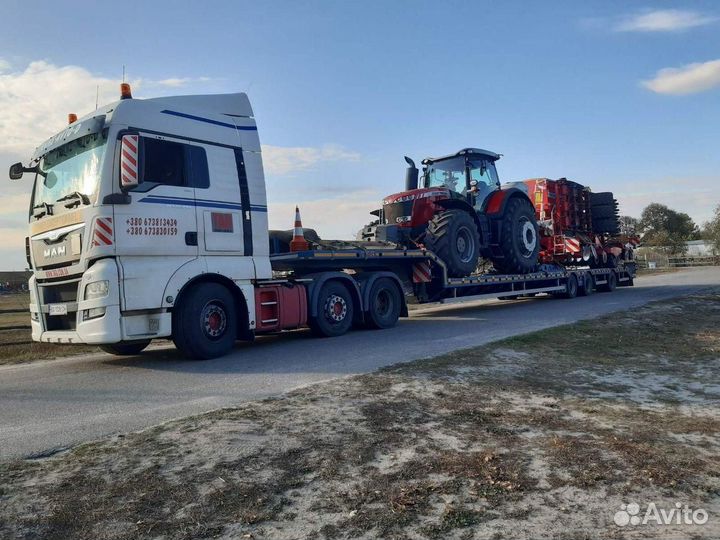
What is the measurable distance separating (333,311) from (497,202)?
20.9 feet

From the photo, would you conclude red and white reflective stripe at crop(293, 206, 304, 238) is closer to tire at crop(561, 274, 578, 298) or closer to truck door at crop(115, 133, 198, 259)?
truck door at crop(115, 133, 198, 259)

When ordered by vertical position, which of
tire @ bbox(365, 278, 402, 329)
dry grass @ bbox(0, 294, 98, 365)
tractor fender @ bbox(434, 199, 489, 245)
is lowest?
dry grass @ bbox(0, 294, 98, 365)

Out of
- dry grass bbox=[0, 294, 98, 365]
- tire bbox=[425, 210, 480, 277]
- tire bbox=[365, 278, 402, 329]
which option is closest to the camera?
dry grass bbox=[0, 294, 98, 365]

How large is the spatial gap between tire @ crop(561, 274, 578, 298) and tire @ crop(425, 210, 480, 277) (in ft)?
21.5

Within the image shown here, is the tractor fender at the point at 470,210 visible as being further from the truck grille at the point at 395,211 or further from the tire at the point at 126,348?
the tire at the point at 126,348

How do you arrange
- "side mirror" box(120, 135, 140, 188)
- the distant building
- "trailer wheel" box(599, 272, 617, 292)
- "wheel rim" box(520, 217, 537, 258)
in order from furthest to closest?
the distant building
"trailer wheel" box(599, 272, 617, 292)
"wheel rim" box(520, 217, 537, 258)
"side mirror" box(120, 135, 140, 188)

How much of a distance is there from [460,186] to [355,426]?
10.9m

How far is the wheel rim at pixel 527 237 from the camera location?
15.4 m

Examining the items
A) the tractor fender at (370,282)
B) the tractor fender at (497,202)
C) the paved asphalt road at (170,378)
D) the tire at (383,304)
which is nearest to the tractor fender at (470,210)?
the tractor fender at (497,202)

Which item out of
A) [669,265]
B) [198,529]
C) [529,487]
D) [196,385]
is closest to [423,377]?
[196,385]

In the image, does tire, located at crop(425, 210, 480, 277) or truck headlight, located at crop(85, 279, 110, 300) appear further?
tire, located at crop(425, 210, 480, 277)

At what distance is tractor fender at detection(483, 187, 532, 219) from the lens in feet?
48.0

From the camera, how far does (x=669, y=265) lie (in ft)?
174

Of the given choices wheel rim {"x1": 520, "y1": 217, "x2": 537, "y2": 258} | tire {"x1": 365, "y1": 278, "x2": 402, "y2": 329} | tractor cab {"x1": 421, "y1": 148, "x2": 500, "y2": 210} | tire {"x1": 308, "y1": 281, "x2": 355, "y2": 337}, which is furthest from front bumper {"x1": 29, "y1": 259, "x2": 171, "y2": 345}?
wheel rim {"x1": 520, "y1": 217, "x2": 537, "y2": 258}
